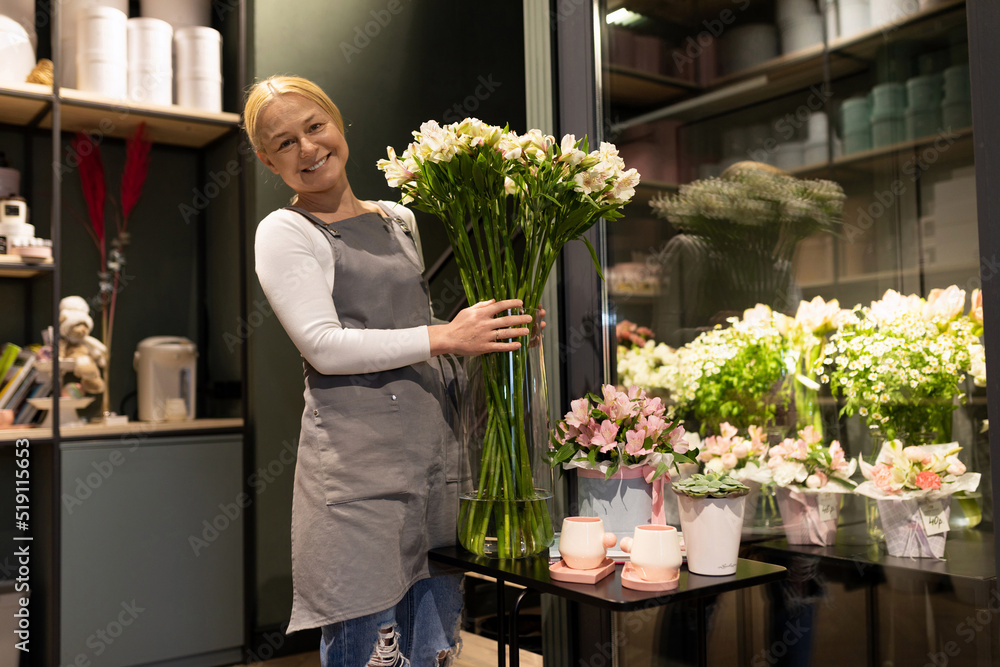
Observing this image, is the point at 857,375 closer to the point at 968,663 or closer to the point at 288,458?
the point at 968,663

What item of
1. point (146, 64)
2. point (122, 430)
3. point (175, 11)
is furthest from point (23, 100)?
point (122, 430)

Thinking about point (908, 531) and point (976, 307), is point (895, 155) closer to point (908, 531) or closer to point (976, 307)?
point (976, 307)

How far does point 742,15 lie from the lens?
208cm

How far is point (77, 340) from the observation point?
9.46 feet

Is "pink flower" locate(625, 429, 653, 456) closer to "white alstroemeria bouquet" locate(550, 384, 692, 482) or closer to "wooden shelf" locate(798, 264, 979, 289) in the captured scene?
"white alstroemeria bouquet" locate(550, 384, 692, 482)

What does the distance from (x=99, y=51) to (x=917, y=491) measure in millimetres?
2864

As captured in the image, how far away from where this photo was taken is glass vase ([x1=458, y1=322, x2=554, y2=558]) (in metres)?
1.56

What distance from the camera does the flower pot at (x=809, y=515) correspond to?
1895 mm

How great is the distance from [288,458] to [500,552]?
67.8 inches

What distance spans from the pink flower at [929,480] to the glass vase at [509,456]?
2.53ft

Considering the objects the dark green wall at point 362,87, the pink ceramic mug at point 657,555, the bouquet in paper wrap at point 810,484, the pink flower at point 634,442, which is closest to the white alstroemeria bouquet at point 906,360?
the bouquet in paper wrap at point 810,484

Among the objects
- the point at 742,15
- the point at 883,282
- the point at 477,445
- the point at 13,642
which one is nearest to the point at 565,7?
the point at 742,15

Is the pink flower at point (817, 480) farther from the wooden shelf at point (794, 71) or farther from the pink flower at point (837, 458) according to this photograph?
the wooden shelf at point (794, 71)

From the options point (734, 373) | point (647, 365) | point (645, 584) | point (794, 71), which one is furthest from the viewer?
point (647, 365)
